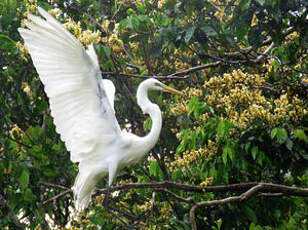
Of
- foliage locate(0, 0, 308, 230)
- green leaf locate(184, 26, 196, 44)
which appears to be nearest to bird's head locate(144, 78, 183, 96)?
foliage locate(0, 0, 308, 230)

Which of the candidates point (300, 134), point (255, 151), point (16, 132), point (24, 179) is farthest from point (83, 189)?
point (300, 134)

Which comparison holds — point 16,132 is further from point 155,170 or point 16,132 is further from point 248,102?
point 248,102

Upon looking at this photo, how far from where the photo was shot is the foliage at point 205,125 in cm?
296

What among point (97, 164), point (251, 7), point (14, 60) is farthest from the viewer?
point (14, 60)

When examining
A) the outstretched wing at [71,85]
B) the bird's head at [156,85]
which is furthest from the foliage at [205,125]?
the outstretched wing at [71,85]

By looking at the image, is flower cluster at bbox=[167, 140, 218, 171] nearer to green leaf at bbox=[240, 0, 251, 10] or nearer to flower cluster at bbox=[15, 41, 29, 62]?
green leaf at bbox=[240, 0, 251, 10]

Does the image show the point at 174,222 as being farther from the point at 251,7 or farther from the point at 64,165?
the point at 251,7

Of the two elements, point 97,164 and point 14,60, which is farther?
point 14,60

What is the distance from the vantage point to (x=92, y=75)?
295 centimetres

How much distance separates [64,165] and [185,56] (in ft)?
6.03

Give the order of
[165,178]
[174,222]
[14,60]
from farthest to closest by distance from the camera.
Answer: [14,60]
[165,178]
[174,222]

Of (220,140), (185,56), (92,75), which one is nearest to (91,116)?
(92,75)

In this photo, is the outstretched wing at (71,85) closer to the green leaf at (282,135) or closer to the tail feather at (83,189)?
the tail feather at (83,189)

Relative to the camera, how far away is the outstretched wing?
9.26 ft
